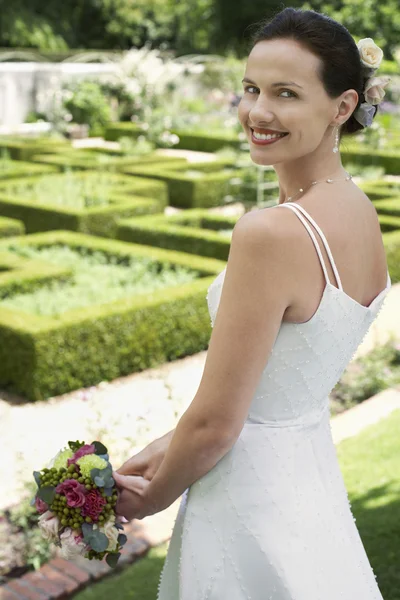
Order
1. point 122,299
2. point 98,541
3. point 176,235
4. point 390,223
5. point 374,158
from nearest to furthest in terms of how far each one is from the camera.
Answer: point 98,541, point 122,299, point 176,235, point 390,223, point 374,158

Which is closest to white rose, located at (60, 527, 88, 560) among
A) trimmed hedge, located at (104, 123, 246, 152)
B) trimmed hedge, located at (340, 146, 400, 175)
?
trimmed hedge, located at (340, 146, 400, 175)

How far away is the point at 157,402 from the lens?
5.85m

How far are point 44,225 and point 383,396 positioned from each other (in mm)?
6147

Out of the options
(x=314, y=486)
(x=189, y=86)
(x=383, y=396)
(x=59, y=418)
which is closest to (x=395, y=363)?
(x=383, y=396)

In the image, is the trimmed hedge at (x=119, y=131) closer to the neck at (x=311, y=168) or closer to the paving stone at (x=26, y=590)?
the paving stone at (x=26, y=590)

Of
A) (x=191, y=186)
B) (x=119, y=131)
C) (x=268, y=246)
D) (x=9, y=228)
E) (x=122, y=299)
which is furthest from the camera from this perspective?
(x=119, y=131)

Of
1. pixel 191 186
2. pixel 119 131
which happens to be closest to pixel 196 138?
pixel 119 131

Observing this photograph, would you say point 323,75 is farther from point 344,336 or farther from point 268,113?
point 344,336

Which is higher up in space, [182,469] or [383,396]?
[182,469]

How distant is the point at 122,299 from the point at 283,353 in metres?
5.56

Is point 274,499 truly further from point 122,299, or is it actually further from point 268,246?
point 122,299

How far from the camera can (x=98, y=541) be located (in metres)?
1.69

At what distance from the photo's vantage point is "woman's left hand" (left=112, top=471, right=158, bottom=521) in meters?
1.71

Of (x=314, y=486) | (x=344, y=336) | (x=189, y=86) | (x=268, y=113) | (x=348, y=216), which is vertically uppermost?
(x=268, y=113)
